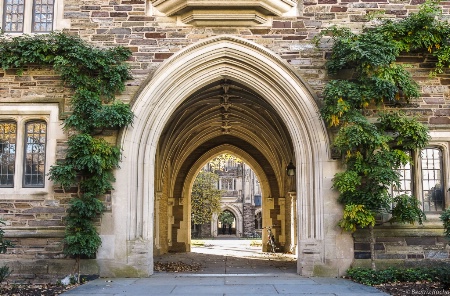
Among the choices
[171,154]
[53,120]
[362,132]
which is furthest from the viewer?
[171,154]

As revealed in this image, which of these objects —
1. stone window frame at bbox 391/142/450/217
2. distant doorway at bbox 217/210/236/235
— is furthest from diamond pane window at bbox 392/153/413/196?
distant doorway at bbox 217/210/236/235

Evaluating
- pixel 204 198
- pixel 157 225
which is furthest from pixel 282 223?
pixel 204 198

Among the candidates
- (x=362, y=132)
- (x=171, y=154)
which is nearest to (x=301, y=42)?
(x=362, y=132)

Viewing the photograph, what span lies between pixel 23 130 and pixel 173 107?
2829 mm

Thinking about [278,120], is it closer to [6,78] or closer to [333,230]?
[333,230]

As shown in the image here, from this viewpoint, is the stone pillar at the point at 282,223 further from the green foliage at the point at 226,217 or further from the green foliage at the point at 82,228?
the green foliage at the point at 226,217

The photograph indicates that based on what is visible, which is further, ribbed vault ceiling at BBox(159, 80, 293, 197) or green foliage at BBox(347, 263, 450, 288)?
ribbed vault ceiling at BBox(159, 80, 293, 197)

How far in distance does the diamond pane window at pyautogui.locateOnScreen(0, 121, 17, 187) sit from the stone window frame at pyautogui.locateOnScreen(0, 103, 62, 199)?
0.13 metres

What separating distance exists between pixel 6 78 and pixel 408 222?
785 centimetres

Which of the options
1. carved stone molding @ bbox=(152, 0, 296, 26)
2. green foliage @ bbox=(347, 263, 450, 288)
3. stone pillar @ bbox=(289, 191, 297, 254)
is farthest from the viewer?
stone pillar @ bbox=(289, 191, 297, 254)

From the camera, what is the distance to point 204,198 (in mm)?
38688

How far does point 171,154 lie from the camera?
17.9 metres

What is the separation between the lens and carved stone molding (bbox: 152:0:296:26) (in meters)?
9.68

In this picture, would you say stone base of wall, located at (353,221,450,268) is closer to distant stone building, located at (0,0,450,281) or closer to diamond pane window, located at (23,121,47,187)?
distant stone building, located at (0,0,450,281)
